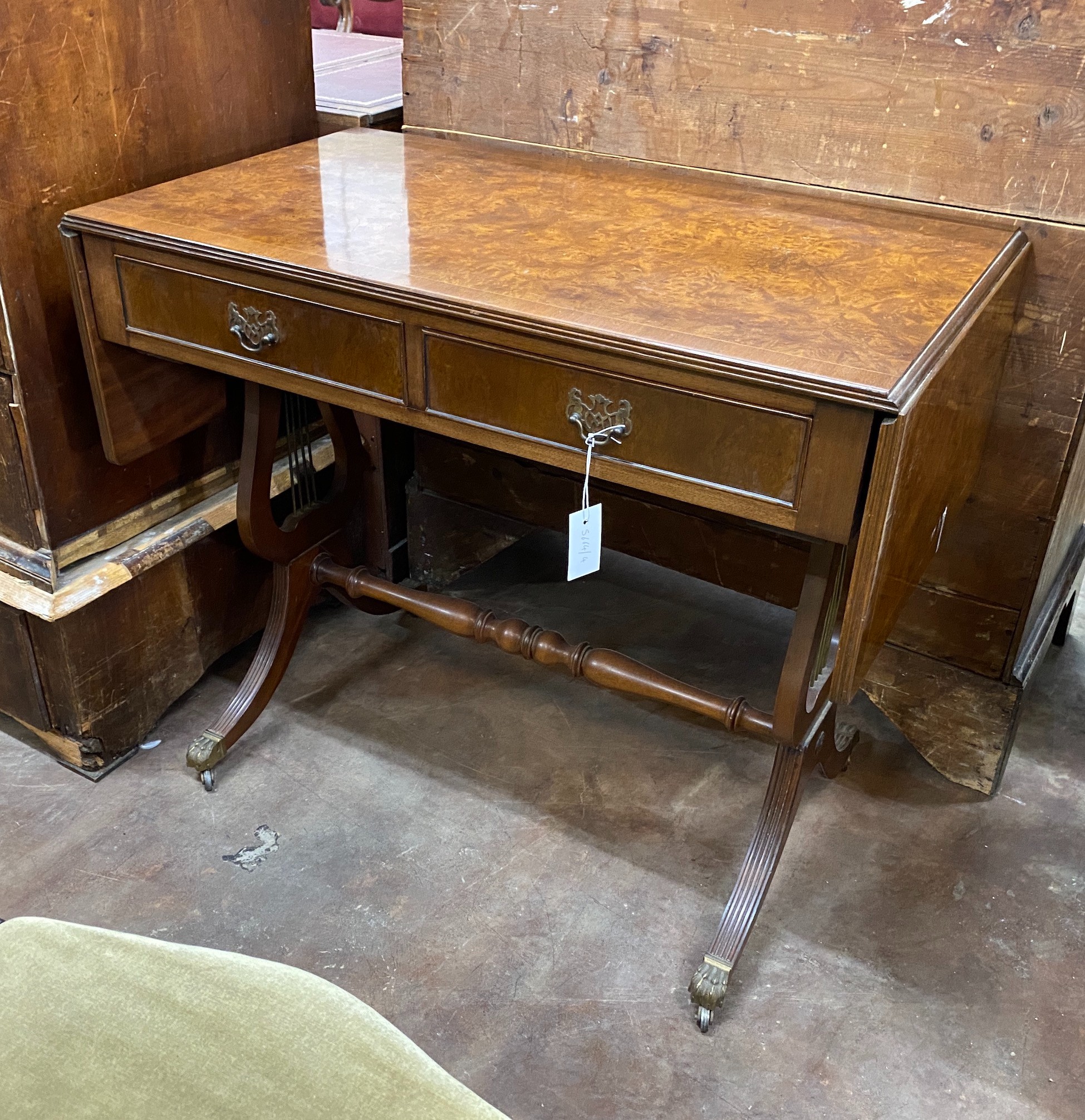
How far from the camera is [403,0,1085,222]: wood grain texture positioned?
1.57m

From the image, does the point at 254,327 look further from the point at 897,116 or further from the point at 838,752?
the point at 838,752

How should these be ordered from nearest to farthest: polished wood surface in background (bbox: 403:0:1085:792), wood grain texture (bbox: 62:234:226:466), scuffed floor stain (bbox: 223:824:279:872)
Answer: polished wood surface in background (bbox: 403:0:1085:792), wood grain texture (bbox: 62:234:226:466), scuffed floor stain (bbox: 223:824:279:872)

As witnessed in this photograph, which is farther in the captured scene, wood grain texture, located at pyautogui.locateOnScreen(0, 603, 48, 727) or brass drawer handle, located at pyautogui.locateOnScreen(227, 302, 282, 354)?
wood grain texture, located at pyautogui.locateOnScreen(0, 603, 48, 727)

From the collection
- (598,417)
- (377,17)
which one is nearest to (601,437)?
(598,417)

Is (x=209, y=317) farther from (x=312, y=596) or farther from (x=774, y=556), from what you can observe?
(x=774, y=556)

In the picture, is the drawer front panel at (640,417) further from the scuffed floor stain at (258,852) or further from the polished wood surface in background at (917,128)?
the scuffed floor stain at (258,852)

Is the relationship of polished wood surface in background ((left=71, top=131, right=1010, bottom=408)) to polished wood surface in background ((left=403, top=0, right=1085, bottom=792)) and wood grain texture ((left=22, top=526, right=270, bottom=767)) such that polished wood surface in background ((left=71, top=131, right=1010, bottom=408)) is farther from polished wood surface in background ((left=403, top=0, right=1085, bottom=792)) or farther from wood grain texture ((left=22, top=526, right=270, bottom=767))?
wood grain texture ((left=22, top=526, right=270, bottom=767))

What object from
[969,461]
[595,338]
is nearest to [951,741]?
[969,461]

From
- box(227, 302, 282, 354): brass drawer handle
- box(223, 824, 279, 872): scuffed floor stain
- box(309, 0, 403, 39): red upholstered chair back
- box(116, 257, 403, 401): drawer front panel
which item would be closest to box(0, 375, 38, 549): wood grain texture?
box(116, 257, 403, 401): drawer front panel

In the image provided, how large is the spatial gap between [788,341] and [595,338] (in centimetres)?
21

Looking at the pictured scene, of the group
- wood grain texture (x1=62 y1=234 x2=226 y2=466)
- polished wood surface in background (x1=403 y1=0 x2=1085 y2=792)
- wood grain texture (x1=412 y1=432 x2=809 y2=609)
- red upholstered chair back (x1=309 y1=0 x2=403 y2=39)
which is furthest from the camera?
red upholstered chair back (x1=309 y1=0 x2=403 y2=39)

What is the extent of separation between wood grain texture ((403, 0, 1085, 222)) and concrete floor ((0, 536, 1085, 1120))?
101 cm

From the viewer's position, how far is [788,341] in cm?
129

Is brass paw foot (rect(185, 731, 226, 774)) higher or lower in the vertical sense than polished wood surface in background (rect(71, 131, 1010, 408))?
lower
